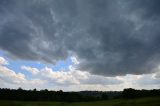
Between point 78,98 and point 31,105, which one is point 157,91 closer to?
point 78,98

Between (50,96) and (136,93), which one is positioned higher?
(50,96)

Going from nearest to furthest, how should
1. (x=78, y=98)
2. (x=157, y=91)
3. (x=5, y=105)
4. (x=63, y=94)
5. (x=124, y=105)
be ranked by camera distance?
(x=124, y=105), (x=5, y=105), (x=157, y=91), (x=78, y=98), (x=63, y=94)

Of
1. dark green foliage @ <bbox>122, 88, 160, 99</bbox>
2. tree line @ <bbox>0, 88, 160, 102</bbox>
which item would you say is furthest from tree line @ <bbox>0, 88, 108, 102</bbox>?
dark green foliage @ <bbox>122, 88, 160, 99</bbox>

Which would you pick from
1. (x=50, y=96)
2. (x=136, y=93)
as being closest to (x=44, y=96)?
(x=50, y=96)

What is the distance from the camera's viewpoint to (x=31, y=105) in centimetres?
12081

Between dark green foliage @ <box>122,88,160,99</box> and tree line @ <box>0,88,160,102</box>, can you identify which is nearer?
dark green foliage @ <box>122,88,160,99</box>

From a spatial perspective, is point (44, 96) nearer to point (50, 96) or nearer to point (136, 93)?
point (50, 96)

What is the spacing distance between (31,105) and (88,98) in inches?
1841

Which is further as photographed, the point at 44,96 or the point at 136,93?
the point at 44,96

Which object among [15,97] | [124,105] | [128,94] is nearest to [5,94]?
[15,97]

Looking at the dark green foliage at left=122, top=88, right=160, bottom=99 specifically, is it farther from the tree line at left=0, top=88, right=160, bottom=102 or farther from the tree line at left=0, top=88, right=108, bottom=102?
the tree line at left=0, top=88, right=108, bottom=102

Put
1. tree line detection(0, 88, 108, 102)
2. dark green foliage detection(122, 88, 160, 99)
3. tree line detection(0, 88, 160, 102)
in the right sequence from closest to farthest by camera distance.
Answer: dark green foliage detection(122, 88, 160, 99)
tree line detection(0, 88, 160, 102)
tree line detection(0, 88, 108, 102)

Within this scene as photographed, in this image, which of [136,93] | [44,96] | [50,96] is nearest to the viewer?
[136,93]

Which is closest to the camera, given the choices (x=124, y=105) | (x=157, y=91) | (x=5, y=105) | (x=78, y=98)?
(x=124, y=105)
